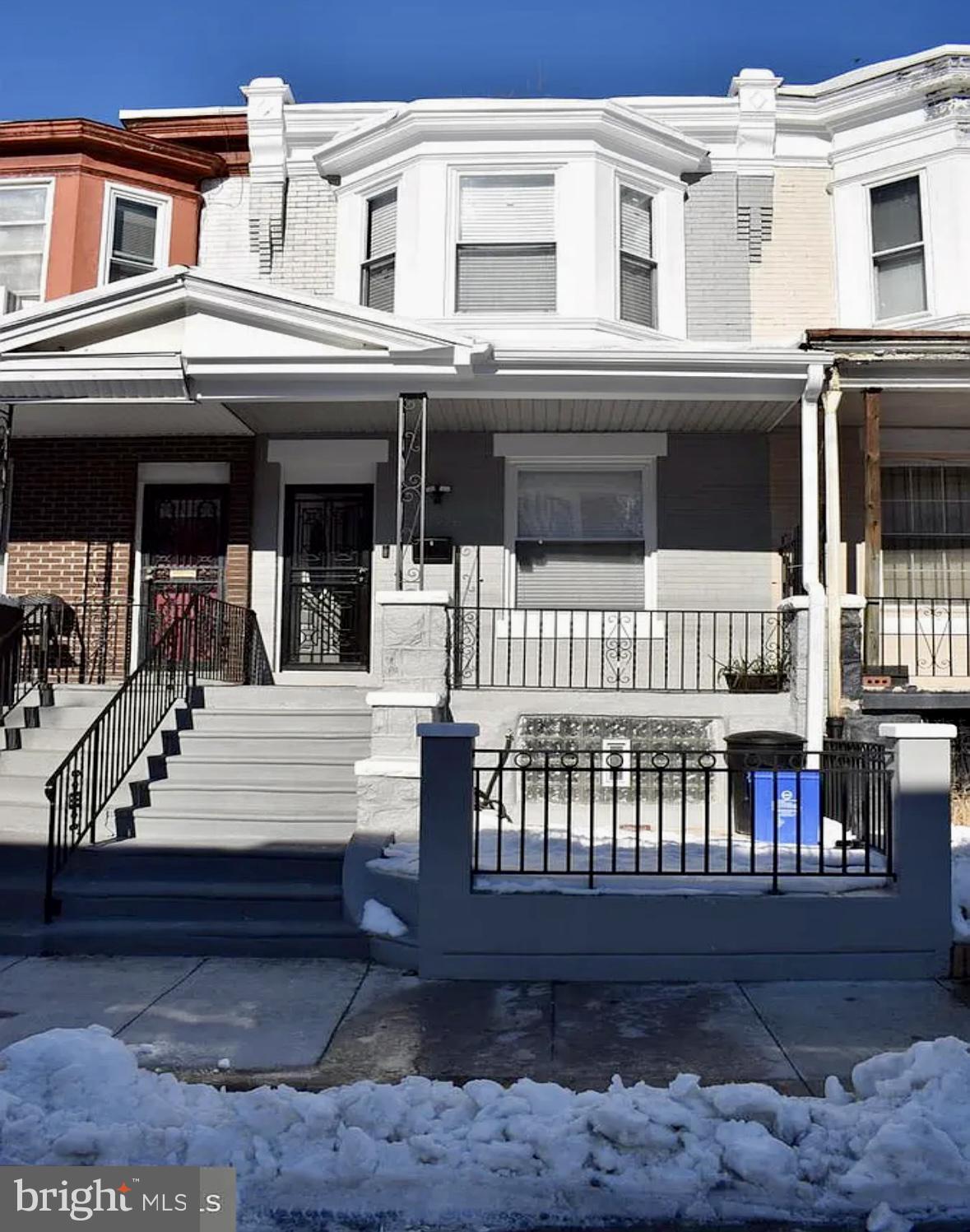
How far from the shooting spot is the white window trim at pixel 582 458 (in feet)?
34.7

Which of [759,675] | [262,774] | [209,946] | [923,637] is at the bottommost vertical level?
[209,946]

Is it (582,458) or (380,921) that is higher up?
(582,458)

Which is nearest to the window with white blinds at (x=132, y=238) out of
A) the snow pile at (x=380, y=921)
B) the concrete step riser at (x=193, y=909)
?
the concrete step riser at (x=193, y=909)

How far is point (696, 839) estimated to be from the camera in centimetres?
805

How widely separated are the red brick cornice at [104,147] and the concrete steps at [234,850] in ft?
22.2

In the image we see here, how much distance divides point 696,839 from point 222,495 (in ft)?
20.0

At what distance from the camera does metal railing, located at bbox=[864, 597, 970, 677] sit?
9.95 metres

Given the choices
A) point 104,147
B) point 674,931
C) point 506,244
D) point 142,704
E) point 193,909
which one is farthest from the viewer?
point 104,147

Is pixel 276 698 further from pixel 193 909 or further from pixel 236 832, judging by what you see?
pixel 193 909

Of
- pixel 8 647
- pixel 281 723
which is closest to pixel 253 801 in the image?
pixel 281 723

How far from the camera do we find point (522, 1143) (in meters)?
3.68

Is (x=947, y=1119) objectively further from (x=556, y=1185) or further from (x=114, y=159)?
(x=114, y=159)

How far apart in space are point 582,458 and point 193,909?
607 cm

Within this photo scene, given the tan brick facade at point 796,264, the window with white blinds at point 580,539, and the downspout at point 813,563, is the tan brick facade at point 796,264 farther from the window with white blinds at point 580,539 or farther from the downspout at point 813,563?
the window with white blinds at point 580,539
